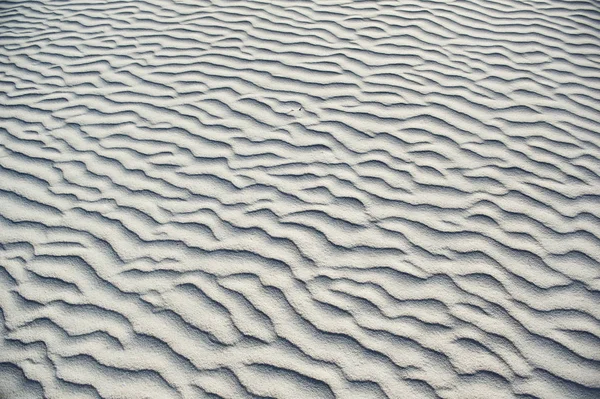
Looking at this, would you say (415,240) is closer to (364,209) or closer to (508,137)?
(364,209)

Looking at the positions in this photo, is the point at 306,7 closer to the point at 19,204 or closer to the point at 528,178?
the point at 528,178

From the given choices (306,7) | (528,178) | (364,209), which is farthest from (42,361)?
(306,7)

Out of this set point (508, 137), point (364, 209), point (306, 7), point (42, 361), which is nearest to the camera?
point (42, 361)

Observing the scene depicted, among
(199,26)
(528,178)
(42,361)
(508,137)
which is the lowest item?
(42,361)

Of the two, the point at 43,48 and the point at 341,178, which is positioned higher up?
the point at 43,48

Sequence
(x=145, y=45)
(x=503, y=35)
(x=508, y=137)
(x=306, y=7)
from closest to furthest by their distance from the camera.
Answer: (x=508, y=137)
(x=503, y=35)
(x=145, y=45)
(x=306, y=7)

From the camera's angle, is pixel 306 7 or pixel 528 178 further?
pixel 306 7
